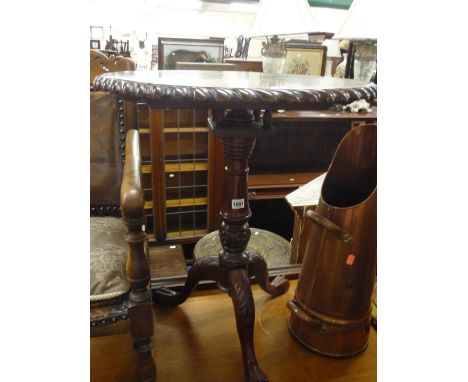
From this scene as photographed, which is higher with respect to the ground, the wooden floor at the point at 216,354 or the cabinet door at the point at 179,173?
the cabinet door at the point at 179,173

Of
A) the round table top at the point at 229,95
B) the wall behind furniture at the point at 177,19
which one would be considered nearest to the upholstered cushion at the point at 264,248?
the round table top at the point at 229,95

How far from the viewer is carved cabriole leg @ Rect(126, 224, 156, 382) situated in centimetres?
73

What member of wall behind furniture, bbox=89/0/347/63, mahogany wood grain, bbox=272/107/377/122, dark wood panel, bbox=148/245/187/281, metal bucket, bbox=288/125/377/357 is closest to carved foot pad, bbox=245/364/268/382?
metal bucket, bbox=288/125/377/357

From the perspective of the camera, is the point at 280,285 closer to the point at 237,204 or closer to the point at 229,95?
the point at 237,204

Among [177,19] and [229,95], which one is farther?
[177,19]

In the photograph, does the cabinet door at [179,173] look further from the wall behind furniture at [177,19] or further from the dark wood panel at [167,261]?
the wall behind furniture at [177,19]

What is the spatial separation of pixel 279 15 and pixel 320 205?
1.28 m

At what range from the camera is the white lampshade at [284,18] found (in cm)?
193

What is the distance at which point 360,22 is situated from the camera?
1.55 meters

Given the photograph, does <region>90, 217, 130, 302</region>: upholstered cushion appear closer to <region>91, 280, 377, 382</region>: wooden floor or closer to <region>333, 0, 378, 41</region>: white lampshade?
<region>91, 280, 377, 382</region>: wooden floor

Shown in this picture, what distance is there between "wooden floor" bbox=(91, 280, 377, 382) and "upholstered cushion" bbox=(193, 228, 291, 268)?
53cm

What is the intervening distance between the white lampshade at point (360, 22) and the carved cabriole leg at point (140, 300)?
1196mm

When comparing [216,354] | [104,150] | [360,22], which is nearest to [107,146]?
[104,150]

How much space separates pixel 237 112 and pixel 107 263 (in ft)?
1.53
